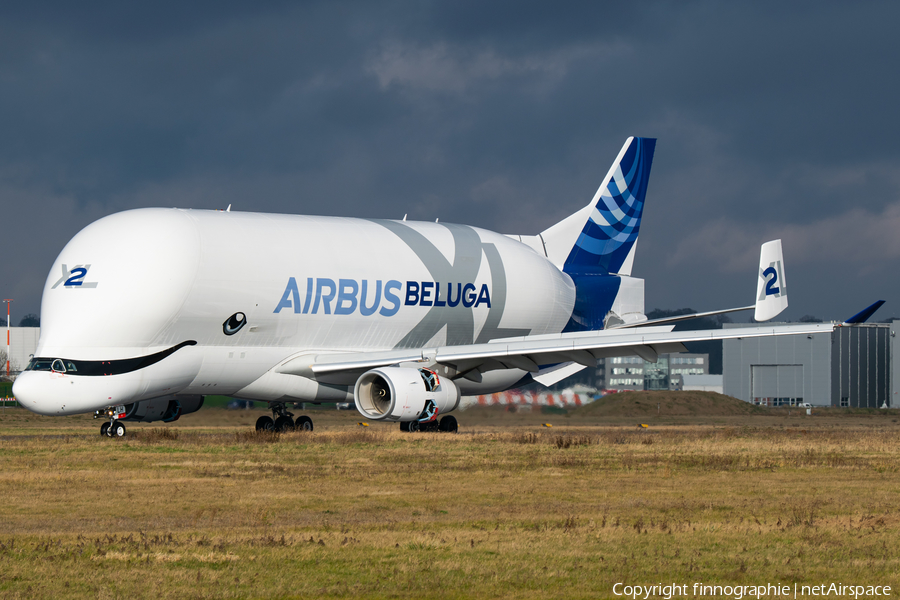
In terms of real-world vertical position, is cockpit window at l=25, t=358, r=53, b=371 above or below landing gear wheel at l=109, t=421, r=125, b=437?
above

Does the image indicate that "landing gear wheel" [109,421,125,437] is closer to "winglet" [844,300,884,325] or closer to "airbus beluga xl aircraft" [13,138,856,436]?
"airbus beluga xl aircraft" [13,138,856,436]

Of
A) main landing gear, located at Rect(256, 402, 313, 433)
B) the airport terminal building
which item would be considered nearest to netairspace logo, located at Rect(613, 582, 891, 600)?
main landing gear, located at Rect(256, 402, 313, 433)

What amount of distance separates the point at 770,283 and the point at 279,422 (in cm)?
1405

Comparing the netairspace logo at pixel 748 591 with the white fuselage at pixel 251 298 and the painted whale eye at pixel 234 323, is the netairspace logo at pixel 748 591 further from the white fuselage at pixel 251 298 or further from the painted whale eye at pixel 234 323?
the painted whale eye at pixel 234 323

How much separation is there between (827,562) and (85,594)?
6.49 meters

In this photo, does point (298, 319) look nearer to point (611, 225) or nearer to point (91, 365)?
point (91, 365)

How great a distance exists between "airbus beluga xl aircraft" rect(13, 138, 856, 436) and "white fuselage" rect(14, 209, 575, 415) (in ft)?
0.12

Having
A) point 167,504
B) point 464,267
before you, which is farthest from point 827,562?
point 464,267

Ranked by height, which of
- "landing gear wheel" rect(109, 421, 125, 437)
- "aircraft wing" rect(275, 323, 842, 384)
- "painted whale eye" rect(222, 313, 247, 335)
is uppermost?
"painted whale eye" rect(222, 313, 247, 335)

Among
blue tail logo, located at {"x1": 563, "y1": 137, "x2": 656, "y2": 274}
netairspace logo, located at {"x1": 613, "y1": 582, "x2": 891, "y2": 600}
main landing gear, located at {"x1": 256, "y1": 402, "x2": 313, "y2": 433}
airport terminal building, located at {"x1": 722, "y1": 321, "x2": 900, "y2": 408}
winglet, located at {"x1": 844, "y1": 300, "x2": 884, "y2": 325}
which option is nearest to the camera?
netairspace logo, located at {"x1": 613, "y1": 582, "x2": 891, "y2": 600}

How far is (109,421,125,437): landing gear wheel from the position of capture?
2698 centimetres

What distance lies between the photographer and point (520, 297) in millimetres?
33969

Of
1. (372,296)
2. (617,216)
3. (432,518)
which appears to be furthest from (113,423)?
(617,216)

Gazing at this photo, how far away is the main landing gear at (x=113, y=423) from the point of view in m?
27.0
